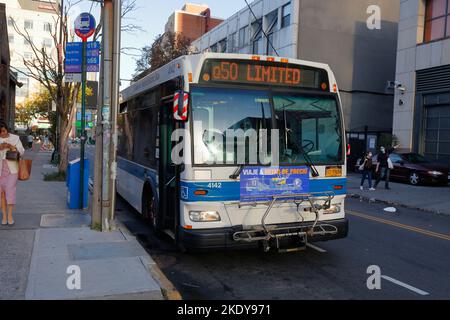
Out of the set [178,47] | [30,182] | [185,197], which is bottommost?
[30,182]

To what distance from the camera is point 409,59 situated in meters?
24.2

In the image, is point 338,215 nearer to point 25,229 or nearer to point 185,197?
point 185,197

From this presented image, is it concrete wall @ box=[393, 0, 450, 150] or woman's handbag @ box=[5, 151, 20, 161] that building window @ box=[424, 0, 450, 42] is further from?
woman's handbag @ box=[5, 151, 20, 161]

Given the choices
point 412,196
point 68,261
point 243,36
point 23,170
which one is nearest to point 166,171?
point 68,261

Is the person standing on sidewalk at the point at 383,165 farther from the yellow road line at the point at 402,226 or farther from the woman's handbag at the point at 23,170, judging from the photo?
the woman's handbag at the point at 23,170

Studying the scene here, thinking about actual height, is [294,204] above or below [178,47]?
below

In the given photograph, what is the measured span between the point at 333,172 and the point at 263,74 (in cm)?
180

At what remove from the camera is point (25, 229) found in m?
8.10

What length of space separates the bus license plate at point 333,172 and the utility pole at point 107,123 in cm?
386

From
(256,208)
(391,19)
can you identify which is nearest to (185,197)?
(256,208)

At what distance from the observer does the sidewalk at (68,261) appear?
5027 mm

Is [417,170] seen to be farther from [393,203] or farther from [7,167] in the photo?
[7,167]

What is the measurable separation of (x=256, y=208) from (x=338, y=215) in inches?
56.4

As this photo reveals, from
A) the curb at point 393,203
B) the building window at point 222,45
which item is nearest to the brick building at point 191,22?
the building window at point 222,45
